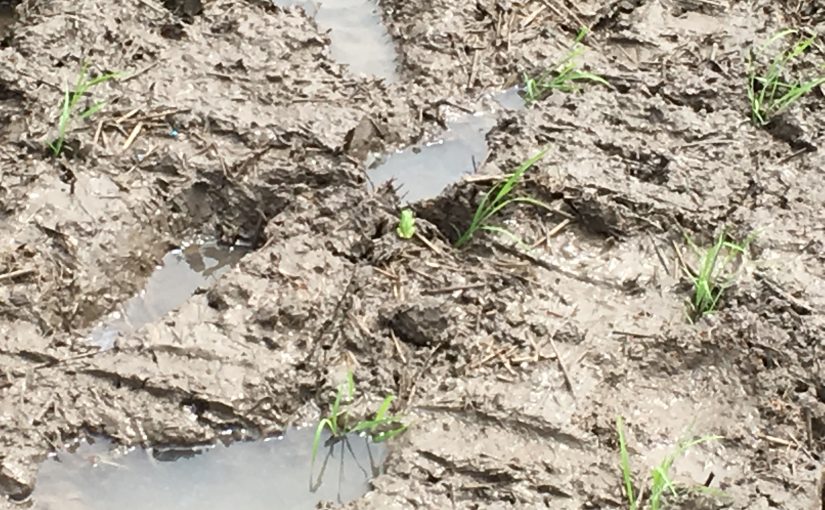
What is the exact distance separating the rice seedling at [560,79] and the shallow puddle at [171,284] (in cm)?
121

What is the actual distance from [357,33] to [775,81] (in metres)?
1.56

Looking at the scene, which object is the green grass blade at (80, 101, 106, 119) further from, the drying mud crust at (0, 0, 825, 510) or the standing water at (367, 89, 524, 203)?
the standing water at (367, 89, 524, 203)

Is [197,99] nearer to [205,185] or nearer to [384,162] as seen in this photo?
[205,185]

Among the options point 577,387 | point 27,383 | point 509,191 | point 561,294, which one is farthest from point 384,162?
point 27,383

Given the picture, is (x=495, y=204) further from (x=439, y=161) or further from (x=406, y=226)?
(x=439, y=161)

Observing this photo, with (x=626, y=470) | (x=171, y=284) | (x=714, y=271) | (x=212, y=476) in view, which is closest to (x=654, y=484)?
(x=626, y=470)

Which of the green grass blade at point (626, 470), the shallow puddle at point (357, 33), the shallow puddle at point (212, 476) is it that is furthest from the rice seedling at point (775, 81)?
the shallow puddle at point (212, 476)

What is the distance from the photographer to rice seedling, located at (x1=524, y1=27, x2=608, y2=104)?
3.43 m

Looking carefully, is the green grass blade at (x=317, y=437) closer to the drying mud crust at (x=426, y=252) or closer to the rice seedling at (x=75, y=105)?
the drying mud crust at (x=426, y=252)

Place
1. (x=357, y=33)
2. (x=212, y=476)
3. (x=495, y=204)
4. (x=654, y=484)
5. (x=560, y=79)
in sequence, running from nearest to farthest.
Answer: (x=654, y=484), (x=212, y=476), (x=495, y=204), (x=560, y=79), (x=357, y=33)

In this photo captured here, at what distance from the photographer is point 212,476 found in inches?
99.2

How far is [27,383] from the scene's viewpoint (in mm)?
2525

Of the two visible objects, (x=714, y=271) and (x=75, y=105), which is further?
(x=75, y=105)

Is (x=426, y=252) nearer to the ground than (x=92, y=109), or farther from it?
nearer to the ground
